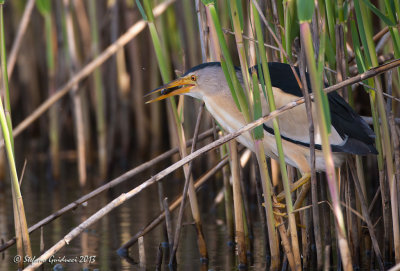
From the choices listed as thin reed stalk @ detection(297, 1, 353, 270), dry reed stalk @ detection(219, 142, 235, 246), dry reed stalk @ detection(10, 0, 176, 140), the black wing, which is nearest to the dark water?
dry reed stalk @ detection(219, 142, 235, 246)

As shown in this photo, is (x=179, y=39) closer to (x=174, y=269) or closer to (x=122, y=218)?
(x=122, y=218)

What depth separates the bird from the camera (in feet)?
8.26

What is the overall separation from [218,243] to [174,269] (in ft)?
1.58

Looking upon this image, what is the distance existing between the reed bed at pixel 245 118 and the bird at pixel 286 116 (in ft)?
0.19

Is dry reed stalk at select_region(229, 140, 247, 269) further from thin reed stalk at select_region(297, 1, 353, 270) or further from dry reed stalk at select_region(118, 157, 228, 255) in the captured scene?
thin reed stalk at select_region(297, 1, 353, 270)

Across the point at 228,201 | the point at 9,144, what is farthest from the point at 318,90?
the point at 228,201

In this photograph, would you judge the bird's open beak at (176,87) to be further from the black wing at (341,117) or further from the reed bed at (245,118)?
the black wing at (341,117)

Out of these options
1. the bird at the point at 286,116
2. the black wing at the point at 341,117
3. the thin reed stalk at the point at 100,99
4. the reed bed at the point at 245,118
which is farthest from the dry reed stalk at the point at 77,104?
the black wing at the point at 341,117

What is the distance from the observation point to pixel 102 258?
9.43 ft

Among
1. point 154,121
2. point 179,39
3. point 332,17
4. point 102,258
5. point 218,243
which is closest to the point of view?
point 332,17

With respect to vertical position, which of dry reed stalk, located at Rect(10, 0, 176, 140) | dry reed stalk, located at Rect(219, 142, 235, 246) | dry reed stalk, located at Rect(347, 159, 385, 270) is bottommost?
dry reed stalk, located at Rect(347, 159, 385, 270)

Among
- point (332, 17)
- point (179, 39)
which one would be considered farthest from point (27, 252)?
point (179, 39)

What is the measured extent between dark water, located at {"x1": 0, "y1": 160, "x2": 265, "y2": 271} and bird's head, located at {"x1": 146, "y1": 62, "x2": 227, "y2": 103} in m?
0.70

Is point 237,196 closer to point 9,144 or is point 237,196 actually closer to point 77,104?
point 9,144
